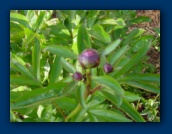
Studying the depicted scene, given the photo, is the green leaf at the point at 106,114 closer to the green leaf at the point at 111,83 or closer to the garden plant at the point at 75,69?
the garden plant at the point at 75,69

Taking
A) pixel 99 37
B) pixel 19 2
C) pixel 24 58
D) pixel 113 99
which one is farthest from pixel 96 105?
pixel 19 2

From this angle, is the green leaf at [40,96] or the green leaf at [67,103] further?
the green leaf at [67,103]

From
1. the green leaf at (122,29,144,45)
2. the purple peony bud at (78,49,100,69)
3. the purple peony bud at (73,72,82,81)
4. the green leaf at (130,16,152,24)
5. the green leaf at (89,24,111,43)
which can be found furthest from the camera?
the green leaf at (130,16,152,24)

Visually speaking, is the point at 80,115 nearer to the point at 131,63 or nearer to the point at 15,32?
the point at 131,63

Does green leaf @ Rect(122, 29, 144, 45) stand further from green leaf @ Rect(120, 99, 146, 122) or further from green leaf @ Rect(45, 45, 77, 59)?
green leaf @ Rect(45, 45, 77, 59)

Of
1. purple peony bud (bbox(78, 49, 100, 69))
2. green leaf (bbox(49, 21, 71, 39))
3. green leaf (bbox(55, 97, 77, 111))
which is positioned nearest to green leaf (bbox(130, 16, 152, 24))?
green leaf (bbox(49, 21, 71, 39))

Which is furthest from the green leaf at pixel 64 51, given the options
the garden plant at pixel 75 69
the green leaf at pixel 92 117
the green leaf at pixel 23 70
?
the green leaf at pixel 92 117

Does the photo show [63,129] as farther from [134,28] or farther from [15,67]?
[134,28]
